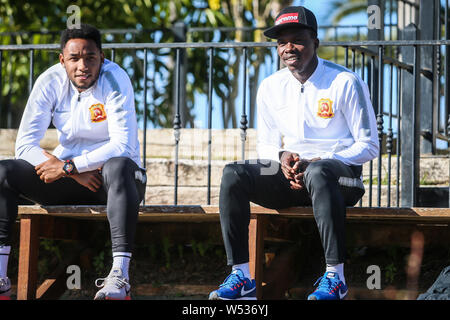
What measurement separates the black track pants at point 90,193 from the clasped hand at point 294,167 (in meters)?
0.79

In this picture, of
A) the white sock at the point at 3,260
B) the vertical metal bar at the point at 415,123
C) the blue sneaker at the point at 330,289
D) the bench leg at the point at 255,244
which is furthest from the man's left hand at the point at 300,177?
the white sock at the point at 3,260

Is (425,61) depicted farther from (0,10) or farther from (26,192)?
(0,10)

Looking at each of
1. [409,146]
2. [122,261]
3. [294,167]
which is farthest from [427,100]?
[122,261]

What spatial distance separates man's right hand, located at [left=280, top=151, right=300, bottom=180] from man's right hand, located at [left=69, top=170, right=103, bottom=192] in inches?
40.0

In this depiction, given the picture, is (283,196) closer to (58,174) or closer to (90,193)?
(90,193)

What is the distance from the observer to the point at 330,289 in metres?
3.96

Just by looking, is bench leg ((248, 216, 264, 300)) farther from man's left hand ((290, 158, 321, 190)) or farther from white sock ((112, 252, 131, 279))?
white sock ((112, 252, 131, 279))

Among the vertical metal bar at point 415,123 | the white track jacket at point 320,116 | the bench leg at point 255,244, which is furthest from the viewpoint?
the vertical metal bar at point 415,123

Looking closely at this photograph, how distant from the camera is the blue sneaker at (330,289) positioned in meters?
3.90

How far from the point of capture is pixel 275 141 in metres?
4.72

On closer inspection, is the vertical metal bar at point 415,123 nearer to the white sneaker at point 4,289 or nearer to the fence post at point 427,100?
the fence post at point 427,100

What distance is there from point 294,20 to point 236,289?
151 cm
